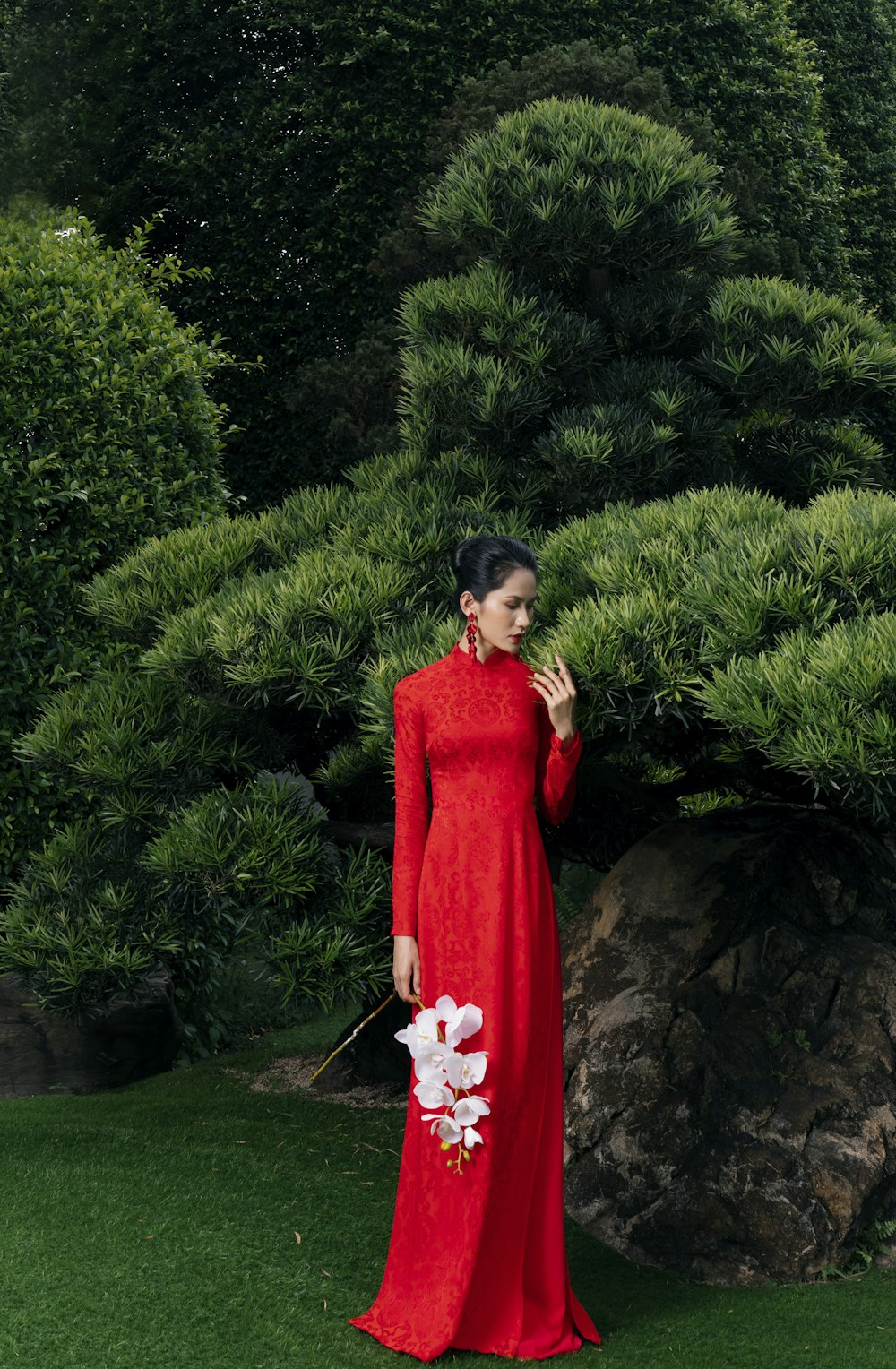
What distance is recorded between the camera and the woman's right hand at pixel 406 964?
10.1ft

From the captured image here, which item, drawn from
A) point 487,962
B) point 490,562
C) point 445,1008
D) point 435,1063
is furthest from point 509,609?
point 435,1063

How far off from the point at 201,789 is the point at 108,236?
291 inches

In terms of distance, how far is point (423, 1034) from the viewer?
2.94 metres

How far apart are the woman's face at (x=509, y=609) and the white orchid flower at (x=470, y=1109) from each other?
1023mm

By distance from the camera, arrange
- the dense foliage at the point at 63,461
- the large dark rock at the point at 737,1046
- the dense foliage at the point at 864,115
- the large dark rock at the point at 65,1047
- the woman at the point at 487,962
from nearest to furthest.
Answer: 1. the woman at the point at 487,962
2. the large dark rock at the point at 737,1046
3. the dense foliage at the point at 63,461
4. the large dark rock at the point at 65,1047
5. the dense foliage at the point at 864,115

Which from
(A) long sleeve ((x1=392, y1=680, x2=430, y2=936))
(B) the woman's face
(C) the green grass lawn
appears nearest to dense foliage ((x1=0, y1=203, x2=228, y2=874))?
(C) the green grass lawn

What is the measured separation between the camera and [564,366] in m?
4.10

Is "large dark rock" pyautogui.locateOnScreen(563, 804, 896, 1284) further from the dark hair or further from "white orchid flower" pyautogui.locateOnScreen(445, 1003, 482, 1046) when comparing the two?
the dark hair

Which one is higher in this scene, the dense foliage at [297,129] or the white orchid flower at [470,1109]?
the dense foliage at [297,129]

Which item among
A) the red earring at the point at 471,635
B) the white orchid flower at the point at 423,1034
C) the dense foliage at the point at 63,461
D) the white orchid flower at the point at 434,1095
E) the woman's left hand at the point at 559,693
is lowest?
the white orchid flower at the point at 434,1095

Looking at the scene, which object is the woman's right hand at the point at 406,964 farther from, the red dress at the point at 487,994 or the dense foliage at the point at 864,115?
the dense foliage at the point at 864,115

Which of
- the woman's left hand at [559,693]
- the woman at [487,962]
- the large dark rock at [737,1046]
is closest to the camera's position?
the woman's left hand at [559,693]

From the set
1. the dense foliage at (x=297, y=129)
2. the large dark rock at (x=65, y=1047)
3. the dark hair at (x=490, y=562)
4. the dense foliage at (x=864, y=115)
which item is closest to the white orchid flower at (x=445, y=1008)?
the dark hair at (x=490, y=562)

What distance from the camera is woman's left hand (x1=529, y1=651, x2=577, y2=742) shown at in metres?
2.88
